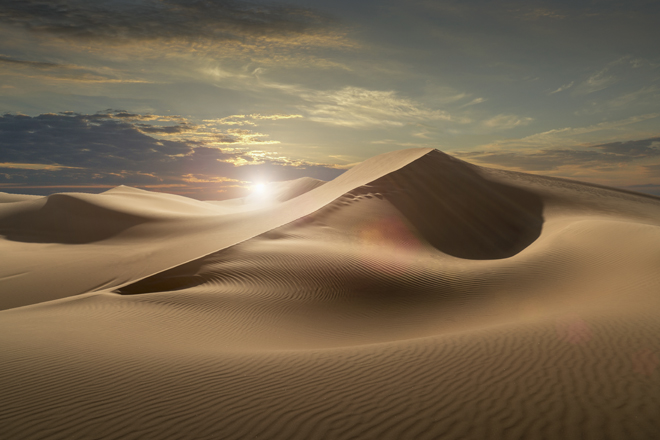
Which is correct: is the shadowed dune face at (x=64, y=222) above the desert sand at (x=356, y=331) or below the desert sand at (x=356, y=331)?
above

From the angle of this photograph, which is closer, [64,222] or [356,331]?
[356,331]

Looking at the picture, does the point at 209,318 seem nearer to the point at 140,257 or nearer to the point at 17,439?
the point at 17,439

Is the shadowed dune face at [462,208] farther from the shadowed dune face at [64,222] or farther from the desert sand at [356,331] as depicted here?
the shadowed dune face at [64,222]

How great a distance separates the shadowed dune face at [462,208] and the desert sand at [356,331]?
21cm

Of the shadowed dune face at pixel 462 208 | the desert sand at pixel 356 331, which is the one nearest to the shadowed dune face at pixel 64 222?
the desert sand at pixel 356 331

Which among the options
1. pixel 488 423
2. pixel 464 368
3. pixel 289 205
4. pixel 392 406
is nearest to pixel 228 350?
pixel 392 406

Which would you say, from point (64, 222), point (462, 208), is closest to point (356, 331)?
point (462, 208)

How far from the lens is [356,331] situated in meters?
9.51

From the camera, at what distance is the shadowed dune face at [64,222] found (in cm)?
2962

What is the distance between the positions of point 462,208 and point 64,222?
120ft

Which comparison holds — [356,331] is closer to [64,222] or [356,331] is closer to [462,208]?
[462,208]

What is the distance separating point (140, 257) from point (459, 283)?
1965cm

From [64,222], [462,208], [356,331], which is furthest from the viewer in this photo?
[64,222]

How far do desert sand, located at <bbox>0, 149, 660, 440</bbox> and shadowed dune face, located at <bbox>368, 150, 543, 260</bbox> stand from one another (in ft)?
0.68
